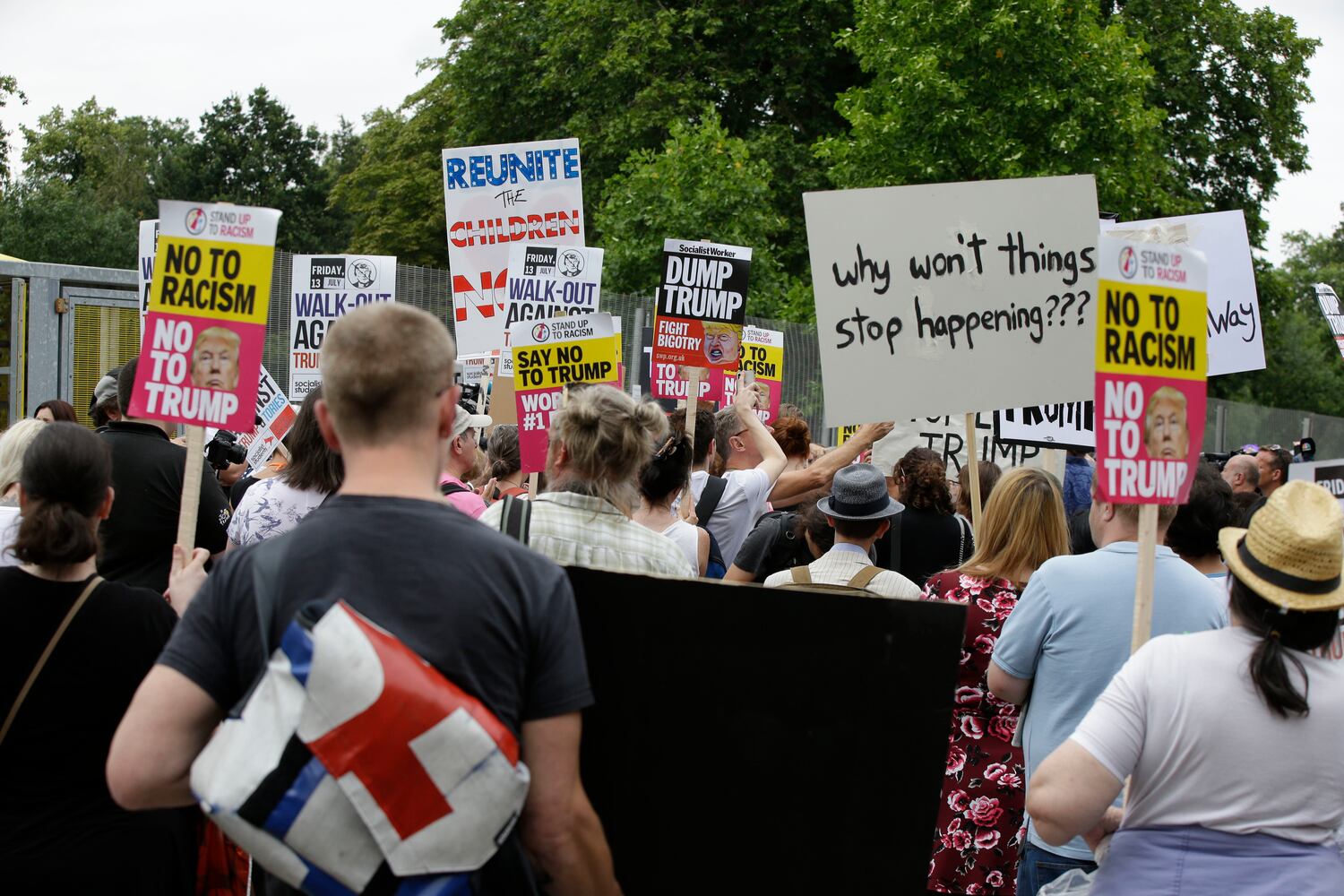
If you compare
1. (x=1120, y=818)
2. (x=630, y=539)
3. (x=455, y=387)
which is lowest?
(x=1120, y=818)

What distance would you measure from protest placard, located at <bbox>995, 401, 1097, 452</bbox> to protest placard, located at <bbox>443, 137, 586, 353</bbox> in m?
3.16

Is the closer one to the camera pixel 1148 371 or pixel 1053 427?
pixel 1148 371

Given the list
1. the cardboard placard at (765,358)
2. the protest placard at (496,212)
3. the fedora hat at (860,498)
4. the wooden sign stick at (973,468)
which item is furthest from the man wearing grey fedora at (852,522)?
the cardboard placard at (765,358)

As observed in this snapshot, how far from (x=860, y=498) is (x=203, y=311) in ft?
7.22

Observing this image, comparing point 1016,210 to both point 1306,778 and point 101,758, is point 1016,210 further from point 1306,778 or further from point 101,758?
point 101,758

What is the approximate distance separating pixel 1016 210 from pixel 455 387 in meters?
3.23

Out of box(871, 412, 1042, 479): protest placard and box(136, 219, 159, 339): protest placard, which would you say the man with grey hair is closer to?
box(871, 412, 1042, 479): protest placard

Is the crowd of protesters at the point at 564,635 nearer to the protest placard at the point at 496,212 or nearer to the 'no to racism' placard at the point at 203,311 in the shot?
the 'no to racism' placard at the point at 203,311

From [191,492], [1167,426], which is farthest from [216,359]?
[1167,426]

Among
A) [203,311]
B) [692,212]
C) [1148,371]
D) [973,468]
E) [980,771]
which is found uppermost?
[692,212]

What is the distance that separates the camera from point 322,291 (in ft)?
28.5

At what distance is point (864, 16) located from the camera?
23.0 m

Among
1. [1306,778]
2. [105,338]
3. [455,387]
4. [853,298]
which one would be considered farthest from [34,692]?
[105,338]

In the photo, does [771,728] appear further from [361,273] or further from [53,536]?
[361,273]
